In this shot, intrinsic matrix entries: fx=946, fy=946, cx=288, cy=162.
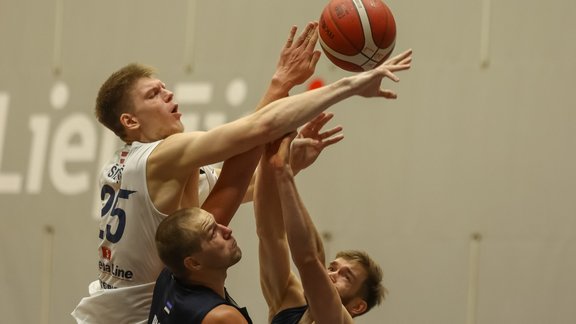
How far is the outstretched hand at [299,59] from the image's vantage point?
399cm

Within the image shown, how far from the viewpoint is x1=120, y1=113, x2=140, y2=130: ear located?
4.04 meters

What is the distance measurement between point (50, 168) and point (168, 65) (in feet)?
4.14

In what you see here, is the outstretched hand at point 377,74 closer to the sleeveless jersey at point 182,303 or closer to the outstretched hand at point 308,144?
the outstretched hand at point 308,144

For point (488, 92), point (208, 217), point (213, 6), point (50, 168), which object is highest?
point (213, 6)

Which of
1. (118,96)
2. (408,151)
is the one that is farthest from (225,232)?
(408,151)

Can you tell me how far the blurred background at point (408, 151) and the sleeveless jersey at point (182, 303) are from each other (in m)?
2.58

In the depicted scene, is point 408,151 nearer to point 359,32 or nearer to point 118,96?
point 359,32

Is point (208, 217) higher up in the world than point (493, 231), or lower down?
higher up

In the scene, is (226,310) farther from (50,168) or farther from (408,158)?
(50,168)

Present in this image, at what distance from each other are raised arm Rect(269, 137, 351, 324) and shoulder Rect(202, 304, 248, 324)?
0.40 m

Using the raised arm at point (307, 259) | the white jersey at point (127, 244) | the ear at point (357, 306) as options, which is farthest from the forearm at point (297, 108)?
the ear at point (357, 306)

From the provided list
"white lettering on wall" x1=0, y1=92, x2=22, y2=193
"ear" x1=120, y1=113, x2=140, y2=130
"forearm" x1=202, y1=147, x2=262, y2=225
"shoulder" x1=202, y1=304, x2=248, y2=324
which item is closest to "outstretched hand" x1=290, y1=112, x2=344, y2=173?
"forearm" x1=202, y1=147, x2=262, y2=225

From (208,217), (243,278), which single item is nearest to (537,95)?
(243,278)

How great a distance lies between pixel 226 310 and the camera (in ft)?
11.3
